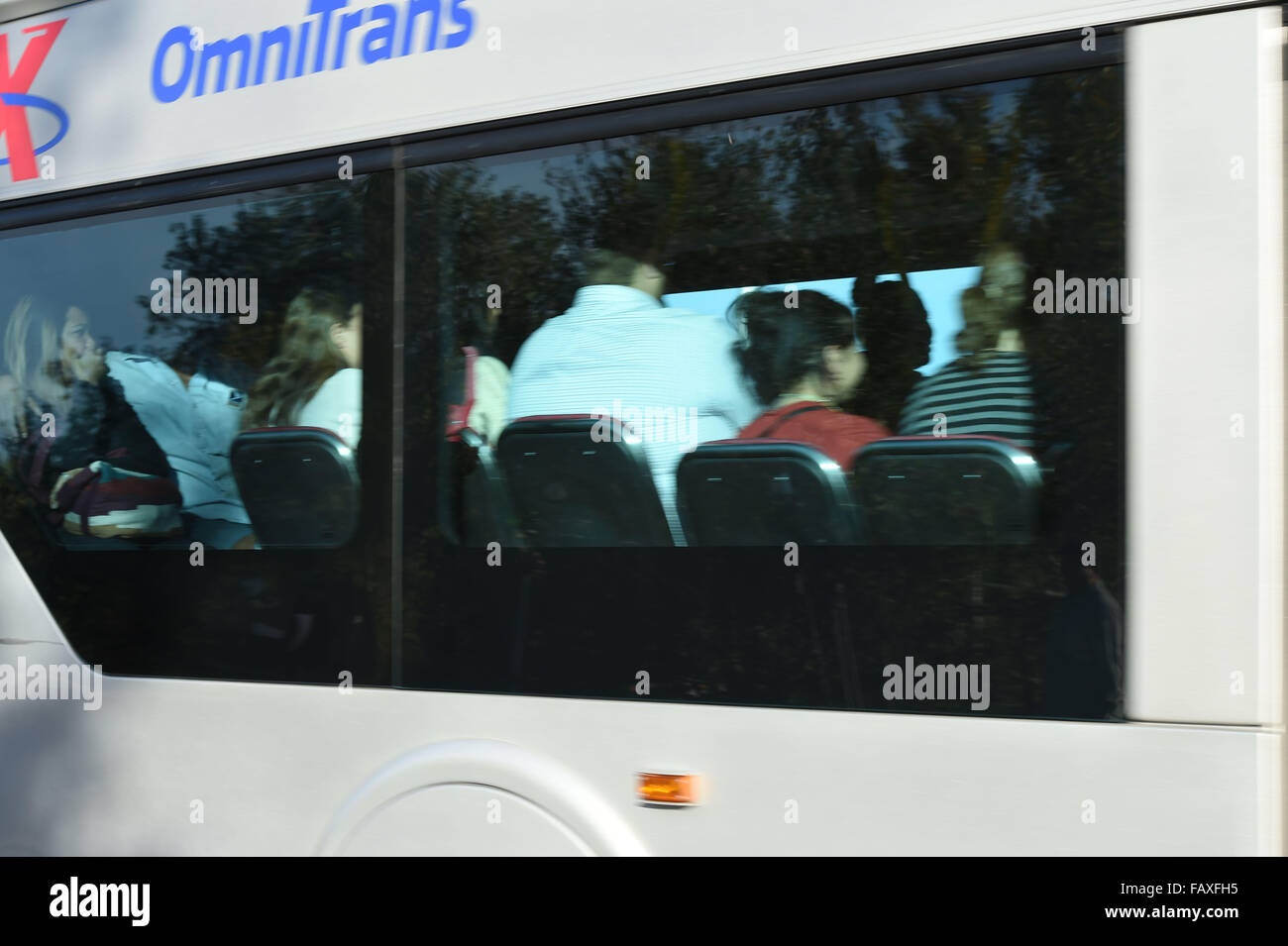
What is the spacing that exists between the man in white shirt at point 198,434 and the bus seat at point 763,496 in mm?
1151

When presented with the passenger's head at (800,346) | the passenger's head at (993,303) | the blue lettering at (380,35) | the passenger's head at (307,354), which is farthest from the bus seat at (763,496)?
the blue lettering at (380,35)

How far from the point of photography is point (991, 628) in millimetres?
2164

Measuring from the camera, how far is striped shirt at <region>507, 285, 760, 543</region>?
2.42 metres

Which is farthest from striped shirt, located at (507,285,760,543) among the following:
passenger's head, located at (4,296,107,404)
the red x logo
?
the red x logo

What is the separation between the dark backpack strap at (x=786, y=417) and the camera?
233 cm

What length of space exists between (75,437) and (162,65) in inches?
37.4

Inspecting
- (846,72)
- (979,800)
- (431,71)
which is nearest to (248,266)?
(431,71)

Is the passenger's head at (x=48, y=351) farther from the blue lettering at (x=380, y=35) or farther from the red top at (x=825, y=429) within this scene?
the red top at (x=825, y=429)

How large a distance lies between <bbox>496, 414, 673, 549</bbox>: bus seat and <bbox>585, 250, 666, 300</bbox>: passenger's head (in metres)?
0.27

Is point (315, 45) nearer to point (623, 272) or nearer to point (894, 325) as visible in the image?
point (623, 272)

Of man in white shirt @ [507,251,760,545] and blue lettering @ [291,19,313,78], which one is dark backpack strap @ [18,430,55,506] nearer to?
blue lettering @ [291,19,313,78]

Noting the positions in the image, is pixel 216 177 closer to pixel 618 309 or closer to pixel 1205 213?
pixel 618 309

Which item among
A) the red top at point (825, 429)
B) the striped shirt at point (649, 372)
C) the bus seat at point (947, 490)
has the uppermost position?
the striped shirt at point (649, 372)

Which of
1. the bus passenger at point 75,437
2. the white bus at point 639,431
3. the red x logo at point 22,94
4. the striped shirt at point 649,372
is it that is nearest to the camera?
the white bus at point 639,431
